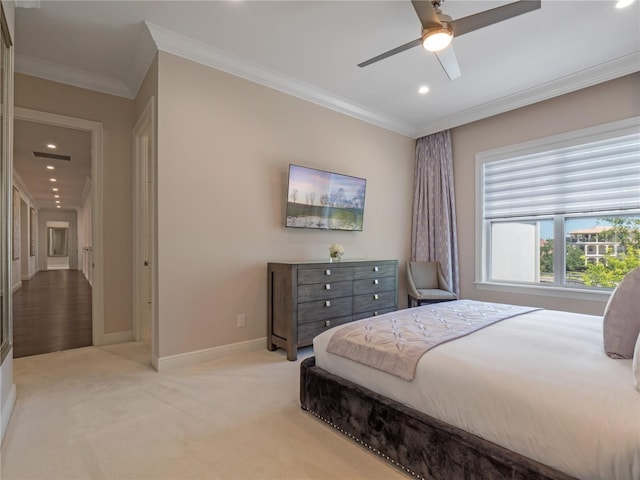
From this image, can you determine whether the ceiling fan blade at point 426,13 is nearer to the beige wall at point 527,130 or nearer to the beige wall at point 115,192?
the beige wall at point 527,130

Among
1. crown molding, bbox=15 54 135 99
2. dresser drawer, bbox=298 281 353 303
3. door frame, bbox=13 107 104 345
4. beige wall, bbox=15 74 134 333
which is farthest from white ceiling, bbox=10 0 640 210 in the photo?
dresser drawer, bbox=298 281 353 303

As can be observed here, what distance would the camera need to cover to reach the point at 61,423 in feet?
6.74

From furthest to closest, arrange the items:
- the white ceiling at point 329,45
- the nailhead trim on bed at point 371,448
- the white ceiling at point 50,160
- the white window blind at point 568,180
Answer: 1. the white ceiling at point 50,160
2. the white window blind at point 568,180
3. the white ceiling at point 329,45
4. the nailhead trim on bed at point 371,448

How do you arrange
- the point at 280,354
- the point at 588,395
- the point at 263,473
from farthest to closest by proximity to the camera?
the point at 280,354 < the point at 263,473 < the point at 588,395

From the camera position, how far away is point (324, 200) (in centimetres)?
410

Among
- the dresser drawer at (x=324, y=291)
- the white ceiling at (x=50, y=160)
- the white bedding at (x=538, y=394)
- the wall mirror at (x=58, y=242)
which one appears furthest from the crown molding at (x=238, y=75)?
the wall mirror at (x=58, y=242)

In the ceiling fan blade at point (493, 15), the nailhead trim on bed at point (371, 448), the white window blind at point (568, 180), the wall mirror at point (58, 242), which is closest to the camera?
the nailhead trim on bed at point (371, 448)

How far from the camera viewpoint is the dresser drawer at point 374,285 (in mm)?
3862

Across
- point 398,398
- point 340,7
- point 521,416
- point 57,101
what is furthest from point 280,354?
point 57,101

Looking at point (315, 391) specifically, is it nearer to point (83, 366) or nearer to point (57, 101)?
point (83, 366)

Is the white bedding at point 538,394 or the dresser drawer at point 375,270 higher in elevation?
the dresser drawer at point 375,270

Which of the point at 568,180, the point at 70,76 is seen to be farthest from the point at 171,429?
the point at 568,180

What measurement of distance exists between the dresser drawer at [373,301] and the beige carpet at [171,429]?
47.3 inches

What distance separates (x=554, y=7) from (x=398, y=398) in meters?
3.17
